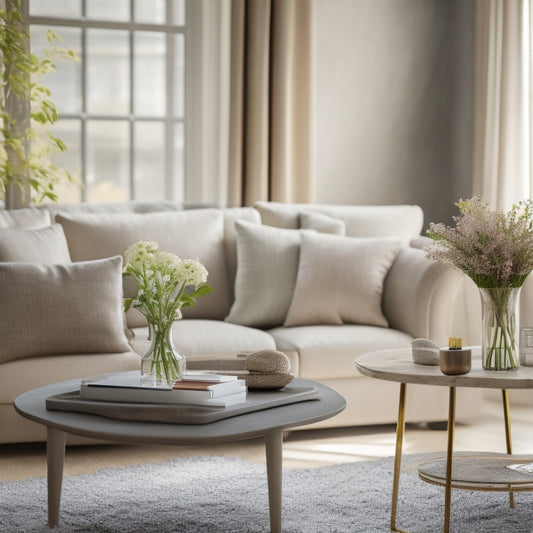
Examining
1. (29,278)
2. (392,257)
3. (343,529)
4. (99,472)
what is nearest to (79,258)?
(29,278)

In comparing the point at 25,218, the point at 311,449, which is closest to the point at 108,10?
the point at 25,218

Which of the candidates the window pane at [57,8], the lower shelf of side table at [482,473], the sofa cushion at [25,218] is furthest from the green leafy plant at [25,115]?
the lower shelf of side table at [482,473]

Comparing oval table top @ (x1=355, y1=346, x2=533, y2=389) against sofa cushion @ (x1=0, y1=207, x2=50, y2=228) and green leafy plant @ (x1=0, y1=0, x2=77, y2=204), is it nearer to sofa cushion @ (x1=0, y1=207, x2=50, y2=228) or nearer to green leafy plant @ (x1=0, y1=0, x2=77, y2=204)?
sofa cushion @ (x1=0, y1=207, x2=50, y2=228)

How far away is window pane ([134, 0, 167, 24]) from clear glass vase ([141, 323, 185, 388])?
2.99 meters

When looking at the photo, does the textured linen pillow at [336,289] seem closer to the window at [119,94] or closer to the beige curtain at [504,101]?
the beige curtain at [504,101]

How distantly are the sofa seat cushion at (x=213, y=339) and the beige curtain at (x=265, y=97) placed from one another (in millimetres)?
1247

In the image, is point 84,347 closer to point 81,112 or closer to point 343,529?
point 343,529

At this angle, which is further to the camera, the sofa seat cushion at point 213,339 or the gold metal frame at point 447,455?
the sofa seat cushion at point 213,339

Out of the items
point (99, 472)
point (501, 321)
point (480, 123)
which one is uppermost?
point (480, 123)

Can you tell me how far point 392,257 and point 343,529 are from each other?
1.77 metres

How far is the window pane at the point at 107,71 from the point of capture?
484cm

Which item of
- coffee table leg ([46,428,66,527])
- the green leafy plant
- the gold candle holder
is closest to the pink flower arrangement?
the gold candle holder

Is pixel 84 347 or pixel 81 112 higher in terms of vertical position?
pixel 81 112

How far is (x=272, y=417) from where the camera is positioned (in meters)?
2.17
